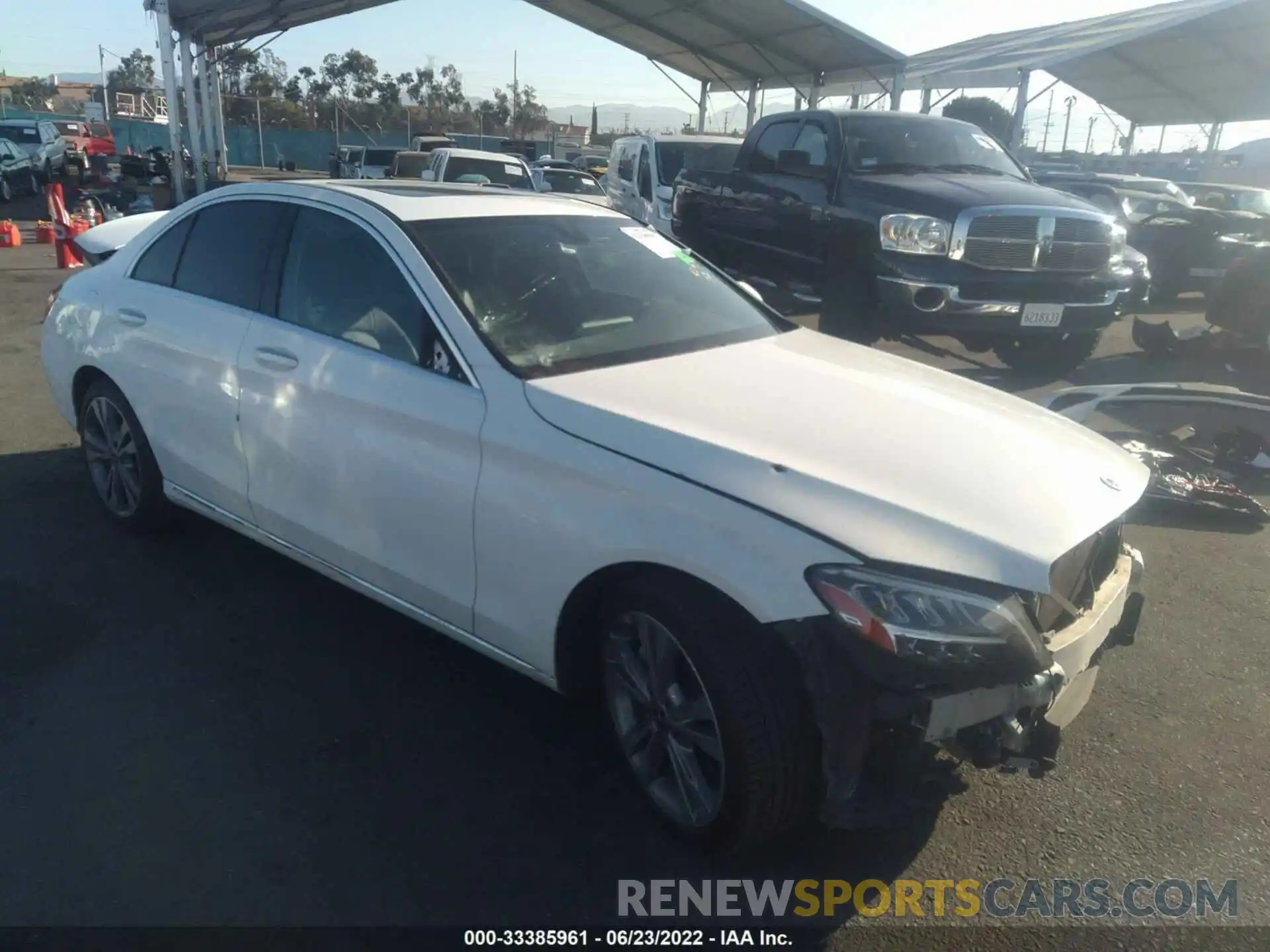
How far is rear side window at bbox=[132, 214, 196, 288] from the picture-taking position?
4.46m

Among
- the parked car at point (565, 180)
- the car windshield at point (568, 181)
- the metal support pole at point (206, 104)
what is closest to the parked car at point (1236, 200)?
the parked car at point (565, 180)

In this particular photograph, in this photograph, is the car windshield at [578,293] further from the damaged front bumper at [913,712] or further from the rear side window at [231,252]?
the damaged front bumper at [913,712]

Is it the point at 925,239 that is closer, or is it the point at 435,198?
the point at 435,198

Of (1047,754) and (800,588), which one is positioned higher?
(800,588)

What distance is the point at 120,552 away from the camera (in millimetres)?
4621

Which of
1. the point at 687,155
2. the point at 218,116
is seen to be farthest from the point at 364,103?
the point at 687,155

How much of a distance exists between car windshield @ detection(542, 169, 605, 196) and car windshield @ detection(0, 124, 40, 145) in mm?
15636

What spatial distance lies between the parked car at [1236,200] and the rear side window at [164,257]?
15.6 m

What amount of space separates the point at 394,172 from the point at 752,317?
1808 cm

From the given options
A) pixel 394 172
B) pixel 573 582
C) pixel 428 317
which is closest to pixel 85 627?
pixel 428 317

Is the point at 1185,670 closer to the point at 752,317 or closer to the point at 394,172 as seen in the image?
the point at 752,317

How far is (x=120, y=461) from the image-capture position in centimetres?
468

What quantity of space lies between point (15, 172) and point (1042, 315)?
2531 centimetres

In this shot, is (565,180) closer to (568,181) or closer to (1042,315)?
(568,181)
